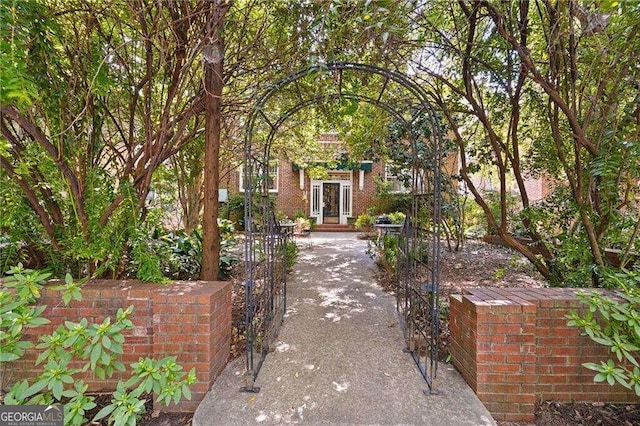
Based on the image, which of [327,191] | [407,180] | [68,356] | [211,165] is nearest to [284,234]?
[211,165]

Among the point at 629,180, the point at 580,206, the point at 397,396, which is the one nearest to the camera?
the point at 397,396

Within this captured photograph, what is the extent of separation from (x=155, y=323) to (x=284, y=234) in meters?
1.98

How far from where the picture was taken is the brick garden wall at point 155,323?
2.25 metres

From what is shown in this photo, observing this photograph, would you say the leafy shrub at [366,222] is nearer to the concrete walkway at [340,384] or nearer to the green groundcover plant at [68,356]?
Result: the concrete walkway at [340,384]

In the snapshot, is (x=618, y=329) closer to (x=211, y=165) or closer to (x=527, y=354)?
(x=527, y=354)

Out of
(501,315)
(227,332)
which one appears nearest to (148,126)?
(227,332)

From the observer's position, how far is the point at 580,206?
9.11ft

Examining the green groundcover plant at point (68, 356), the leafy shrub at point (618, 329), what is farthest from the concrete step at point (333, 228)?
the green groundcover plant at point (68, 356)

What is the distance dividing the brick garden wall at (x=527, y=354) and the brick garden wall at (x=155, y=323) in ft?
6.94

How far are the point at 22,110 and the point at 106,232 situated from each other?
41.8 inches

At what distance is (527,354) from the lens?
216 centimetres

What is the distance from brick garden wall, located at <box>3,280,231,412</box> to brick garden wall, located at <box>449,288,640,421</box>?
2.11 metres

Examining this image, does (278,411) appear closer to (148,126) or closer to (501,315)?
(501,315)

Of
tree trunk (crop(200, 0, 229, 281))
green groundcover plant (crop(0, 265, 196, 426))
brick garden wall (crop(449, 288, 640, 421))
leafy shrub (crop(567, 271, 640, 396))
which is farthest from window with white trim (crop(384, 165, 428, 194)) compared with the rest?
green groundcover plant (crop(0, 265, 196, 426))
